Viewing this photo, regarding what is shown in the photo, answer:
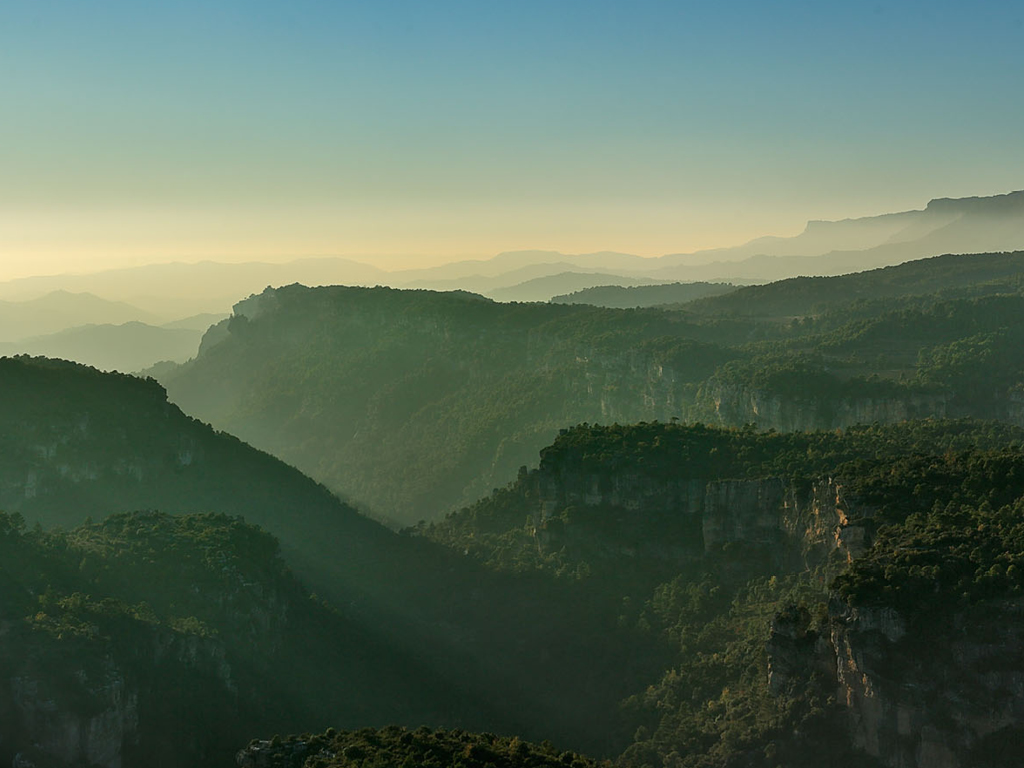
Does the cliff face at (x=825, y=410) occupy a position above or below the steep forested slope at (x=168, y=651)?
above

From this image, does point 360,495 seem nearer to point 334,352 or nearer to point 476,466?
point 476,466

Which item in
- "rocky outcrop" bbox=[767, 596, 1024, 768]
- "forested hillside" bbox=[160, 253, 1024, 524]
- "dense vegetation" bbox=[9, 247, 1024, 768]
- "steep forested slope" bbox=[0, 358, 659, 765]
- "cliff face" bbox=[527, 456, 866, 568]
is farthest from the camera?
"forested hillside" bbox=[160, 253, 1024, 524]

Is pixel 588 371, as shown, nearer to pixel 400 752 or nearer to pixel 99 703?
pixel 99 703

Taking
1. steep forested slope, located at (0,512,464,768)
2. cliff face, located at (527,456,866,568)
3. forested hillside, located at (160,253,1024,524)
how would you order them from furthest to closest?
forested hillside, located at (160,253,1024,524)
cliff face, located at (527,456,866,568)
steep forested slope, located at (0,512,464,768)

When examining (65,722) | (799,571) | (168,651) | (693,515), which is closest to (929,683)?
(799,571)

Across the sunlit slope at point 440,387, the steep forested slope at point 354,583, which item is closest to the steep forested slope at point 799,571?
the steep forested slope at point 354,583

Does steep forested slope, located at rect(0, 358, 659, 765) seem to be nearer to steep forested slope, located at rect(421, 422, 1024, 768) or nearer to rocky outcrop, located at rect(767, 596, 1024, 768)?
steep forested slope, located at rect(421, 422, 1024, 768)

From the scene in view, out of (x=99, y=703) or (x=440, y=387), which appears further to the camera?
(x=440, y=387)

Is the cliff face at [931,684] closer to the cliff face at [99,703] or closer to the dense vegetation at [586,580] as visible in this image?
the dense vegetation at [586,580]

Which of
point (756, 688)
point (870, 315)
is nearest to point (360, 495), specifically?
point (870, 315)

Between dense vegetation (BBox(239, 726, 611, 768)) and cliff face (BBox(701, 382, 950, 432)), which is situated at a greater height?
cliff face (BBox(701, 382, 950, 432))

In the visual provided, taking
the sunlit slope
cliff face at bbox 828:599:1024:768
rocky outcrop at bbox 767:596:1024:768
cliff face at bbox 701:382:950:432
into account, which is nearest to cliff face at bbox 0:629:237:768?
rocky outcrop at bbox 767:596:1024:768

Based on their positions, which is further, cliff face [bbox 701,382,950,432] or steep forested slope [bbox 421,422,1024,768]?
Result: cliff face [bbox 701,382,950,432]
